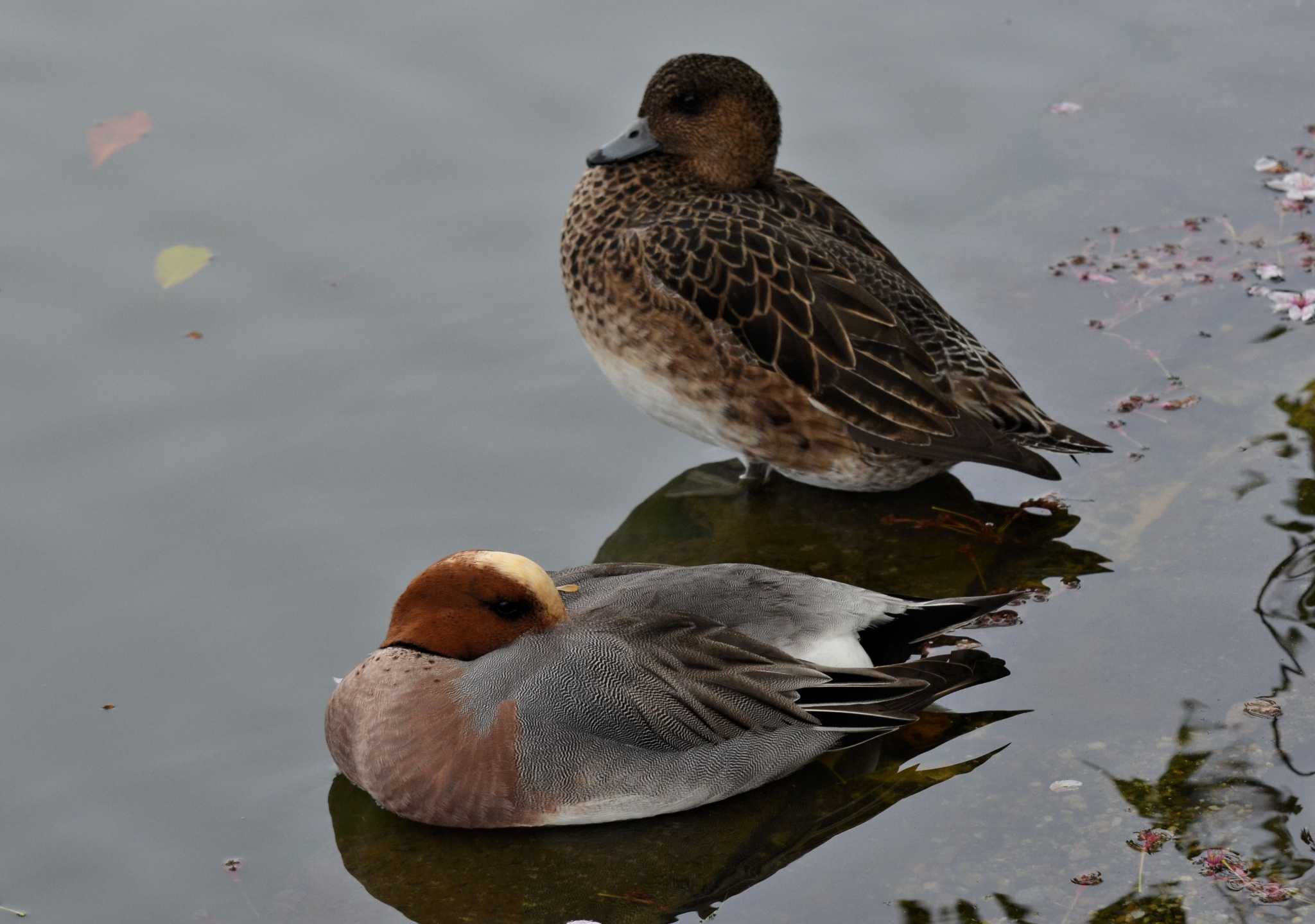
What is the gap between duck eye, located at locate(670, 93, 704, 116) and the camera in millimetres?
6008

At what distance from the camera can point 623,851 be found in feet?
15.0

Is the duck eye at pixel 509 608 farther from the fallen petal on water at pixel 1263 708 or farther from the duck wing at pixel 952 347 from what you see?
the fallen petal on water at pixel 1263 708

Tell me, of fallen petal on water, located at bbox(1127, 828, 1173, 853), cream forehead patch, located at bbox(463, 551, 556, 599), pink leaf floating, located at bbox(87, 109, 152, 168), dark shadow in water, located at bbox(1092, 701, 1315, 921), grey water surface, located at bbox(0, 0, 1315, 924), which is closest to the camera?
dark shadow in water, located at bbox(1092, 701, 1315, 921)

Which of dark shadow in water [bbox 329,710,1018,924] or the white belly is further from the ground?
the white belly

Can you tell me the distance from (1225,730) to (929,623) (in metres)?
0.85

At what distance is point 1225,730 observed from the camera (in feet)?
15.5

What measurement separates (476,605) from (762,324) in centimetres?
146

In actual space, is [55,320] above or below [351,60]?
below

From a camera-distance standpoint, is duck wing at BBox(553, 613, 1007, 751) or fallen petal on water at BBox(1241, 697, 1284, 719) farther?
fallen petal on water at BBox(1241, 697, 1284, 719)

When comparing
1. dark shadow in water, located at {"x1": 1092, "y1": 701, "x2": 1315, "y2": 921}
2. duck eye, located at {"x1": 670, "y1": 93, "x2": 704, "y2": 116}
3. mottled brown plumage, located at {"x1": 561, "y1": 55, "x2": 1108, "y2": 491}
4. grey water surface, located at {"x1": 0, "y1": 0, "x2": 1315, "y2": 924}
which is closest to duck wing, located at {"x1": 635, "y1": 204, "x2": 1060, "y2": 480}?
mottled brown plumage, located at {"x1": 561, "y1": 55, "x2": 1108, "y2": 491}

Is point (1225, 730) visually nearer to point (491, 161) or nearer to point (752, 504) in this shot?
point (752, 504)

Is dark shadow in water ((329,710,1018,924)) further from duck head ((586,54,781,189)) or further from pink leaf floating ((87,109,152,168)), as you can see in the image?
pink leaf floating ((87,109,152,168))

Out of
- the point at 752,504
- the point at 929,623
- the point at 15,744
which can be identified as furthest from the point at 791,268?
the point at 15,744

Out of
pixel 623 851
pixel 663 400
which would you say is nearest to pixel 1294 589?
pixel 663 400
